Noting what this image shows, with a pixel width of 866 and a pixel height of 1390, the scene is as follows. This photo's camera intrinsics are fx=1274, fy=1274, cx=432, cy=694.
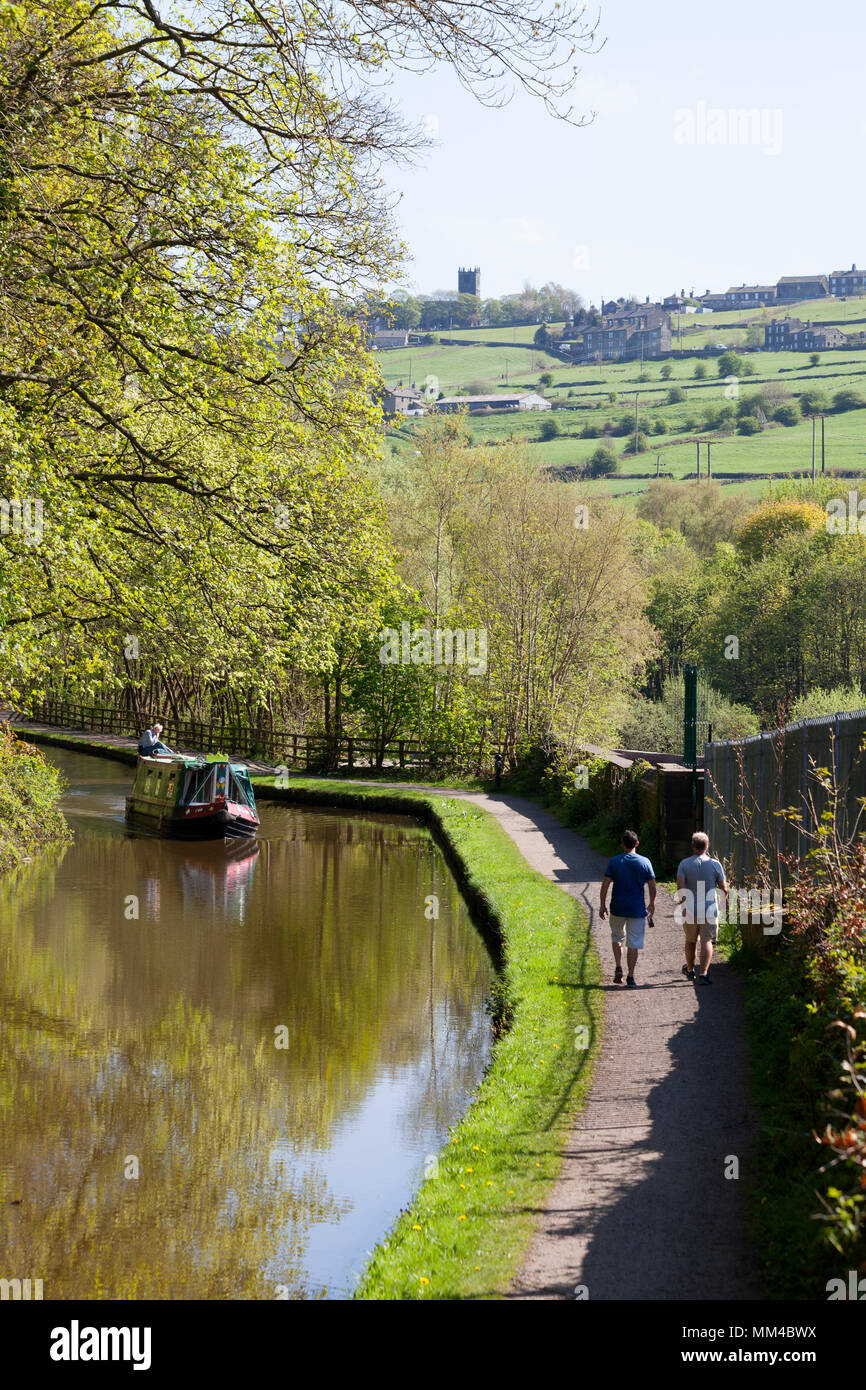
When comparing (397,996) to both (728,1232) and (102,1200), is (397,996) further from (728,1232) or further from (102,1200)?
(728,1232)

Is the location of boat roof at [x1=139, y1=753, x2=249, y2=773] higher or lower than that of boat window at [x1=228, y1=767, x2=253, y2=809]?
higher

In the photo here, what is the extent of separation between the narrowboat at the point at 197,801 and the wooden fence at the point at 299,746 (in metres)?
6.94

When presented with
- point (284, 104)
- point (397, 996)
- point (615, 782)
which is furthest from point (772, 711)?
point (284, 104)

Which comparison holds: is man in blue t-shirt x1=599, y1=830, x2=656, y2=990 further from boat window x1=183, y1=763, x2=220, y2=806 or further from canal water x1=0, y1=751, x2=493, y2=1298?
boat window x1=183, y1=763, x2=220, y2=806

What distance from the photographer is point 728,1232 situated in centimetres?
702

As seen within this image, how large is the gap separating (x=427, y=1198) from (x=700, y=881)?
522 cm

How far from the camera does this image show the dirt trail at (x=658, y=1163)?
656cm

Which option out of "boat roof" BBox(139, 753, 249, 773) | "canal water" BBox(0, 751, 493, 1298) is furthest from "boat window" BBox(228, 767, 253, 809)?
"canal water" BBox(0, 751, 493, 1298)

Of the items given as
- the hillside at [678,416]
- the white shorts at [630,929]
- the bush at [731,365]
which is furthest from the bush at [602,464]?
the white shorts at [630,929]

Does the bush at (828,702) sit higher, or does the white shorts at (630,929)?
the white shorts at (630,929)

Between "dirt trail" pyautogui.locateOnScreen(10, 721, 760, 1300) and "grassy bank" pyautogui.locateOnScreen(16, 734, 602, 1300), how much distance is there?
0.57 ft

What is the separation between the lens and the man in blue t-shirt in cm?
1323

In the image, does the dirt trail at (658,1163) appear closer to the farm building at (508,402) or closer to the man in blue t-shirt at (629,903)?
the man in blue t-shirt at (629,903)

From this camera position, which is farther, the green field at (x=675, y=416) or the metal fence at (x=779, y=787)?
the green field at (x=675, y=416)
